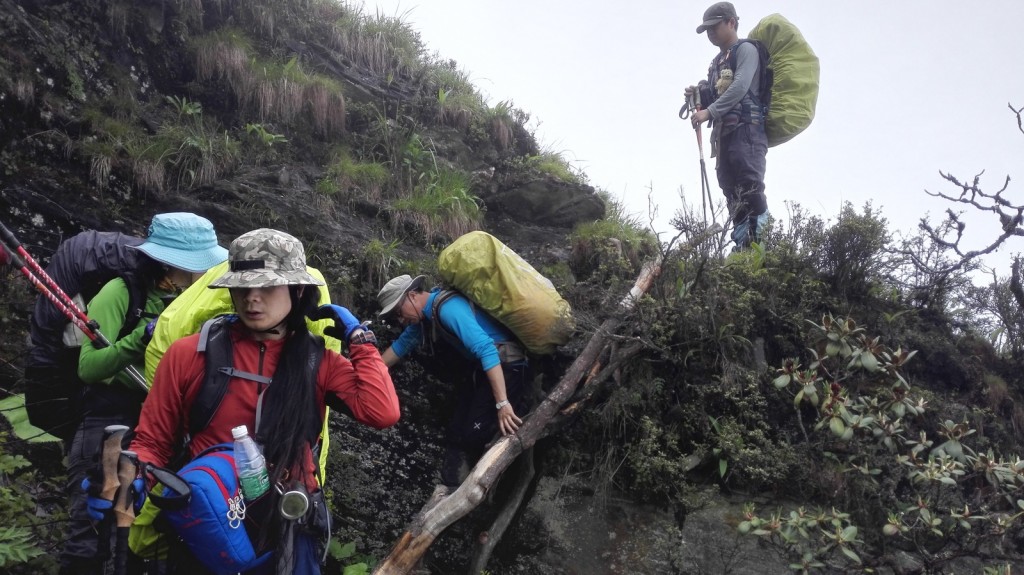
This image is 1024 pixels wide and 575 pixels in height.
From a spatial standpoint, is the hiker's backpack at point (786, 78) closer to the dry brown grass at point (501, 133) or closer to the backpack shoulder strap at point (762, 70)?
the backpack shoulder strap at point (762, 70)

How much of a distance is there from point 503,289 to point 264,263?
104 inches

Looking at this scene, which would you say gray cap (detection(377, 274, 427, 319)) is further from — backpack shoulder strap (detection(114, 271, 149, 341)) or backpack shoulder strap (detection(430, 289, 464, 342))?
backpack shoulder strap (detection(114, 271, 149, 341))

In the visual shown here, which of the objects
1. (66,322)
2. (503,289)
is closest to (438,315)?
(503,289)

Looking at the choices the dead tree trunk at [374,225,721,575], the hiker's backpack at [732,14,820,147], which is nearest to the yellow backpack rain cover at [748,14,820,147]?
the hiker's backpack at [732,14,820,147]

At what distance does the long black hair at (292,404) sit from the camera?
3.06 metres

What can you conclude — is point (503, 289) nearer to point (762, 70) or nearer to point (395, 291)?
point (395, 291)

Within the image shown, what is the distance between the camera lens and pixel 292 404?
10.2ft

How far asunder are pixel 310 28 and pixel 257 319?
26.3ft

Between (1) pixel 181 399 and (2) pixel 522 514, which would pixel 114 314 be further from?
(2) pixel 522 514

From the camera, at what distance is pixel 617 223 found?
8.71m

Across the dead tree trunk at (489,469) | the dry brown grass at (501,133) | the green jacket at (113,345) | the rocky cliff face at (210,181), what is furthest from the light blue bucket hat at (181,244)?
the dry brown grass at (501,133)

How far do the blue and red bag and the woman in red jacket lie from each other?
0.19m

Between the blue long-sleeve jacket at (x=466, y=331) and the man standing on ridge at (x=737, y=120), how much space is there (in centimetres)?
332

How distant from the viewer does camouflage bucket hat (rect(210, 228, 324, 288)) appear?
123 inches
